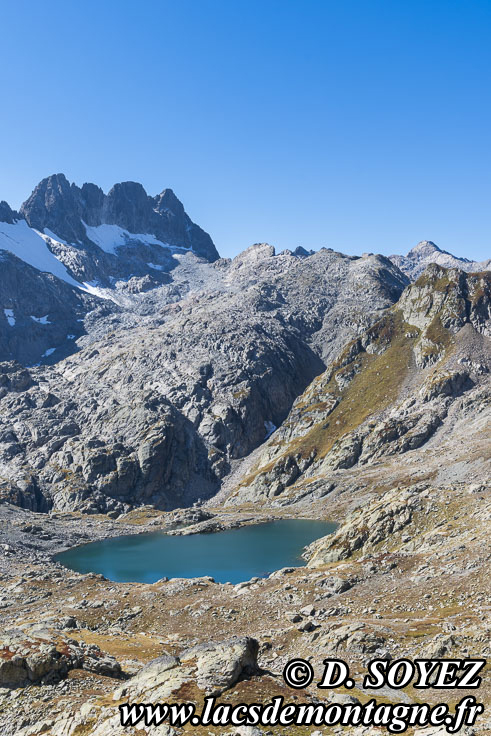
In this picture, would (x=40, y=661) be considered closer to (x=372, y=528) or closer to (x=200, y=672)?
(x=200, y=672)

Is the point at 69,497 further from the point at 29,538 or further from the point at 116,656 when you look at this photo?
the point at 116,656

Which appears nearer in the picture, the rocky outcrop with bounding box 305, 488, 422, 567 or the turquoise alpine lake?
the rocky outcrop with bounding box 305, 488, 422, 567

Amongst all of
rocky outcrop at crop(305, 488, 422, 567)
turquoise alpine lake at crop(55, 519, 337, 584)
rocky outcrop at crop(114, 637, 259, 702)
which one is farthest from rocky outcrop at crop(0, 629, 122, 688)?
turquoise alpine lake at crop(55, 519, 337, 584)

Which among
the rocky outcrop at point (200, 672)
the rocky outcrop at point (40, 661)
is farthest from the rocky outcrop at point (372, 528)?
the rocky outcrop at point (200, 672)

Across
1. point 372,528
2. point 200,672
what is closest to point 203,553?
point 372,528

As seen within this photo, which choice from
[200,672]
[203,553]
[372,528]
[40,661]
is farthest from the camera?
[203,553]

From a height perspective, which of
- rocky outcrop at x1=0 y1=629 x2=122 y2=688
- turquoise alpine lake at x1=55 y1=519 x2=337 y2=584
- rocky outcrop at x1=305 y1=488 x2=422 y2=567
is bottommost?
turquoise alpine lake at x1=55 y1=519 x2=337 y2=584

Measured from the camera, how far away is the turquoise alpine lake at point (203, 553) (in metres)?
99.5

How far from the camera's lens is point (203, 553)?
118438mm

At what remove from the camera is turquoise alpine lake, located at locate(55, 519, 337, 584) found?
9950 centimetres

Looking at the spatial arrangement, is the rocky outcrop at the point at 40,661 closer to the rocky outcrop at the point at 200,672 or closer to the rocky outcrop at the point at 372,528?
the rocky outcrop at the point at 200,672

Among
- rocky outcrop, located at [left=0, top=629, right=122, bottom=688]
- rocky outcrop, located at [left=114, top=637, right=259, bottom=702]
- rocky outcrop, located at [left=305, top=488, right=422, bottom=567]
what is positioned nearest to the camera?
rocky outcrop, located at [left=114, top=637, right=259, bottom=702]

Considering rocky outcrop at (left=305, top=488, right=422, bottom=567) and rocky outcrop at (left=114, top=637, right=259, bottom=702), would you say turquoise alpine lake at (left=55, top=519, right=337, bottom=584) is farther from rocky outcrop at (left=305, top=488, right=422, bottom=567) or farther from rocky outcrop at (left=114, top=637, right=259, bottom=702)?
rocky outcrop at (left=114, top=637, right=259, bottom=702)

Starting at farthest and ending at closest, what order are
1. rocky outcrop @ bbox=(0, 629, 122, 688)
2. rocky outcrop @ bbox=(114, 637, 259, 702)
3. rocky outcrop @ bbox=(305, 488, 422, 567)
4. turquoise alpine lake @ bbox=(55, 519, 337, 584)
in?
turquoise alpine lake @ bbox=(55, 519, 337, 584)
rocky outcrop @ bbox=(305, 488, 422, 567)
rocky outcrop @ bbox=(0, 629, 122, 688)
rocky outcrop @ bbox=(114, 637, 259, 702)
